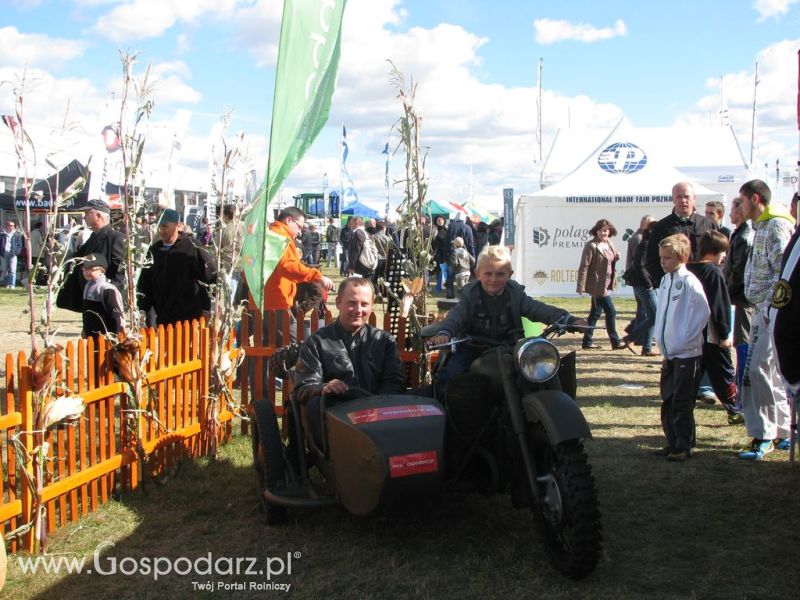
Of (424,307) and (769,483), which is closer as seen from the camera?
(769,483)

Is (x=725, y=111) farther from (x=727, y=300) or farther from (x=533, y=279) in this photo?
(x=727, y=300)

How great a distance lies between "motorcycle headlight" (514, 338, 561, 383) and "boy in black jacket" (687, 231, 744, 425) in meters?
2.73

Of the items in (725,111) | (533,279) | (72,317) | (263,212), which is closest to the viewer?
(263,212)

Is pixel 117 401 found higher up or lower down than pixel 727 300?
lower down

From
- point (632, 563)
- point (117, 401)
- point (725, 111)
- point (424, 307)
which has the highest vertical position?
point (725, 111)

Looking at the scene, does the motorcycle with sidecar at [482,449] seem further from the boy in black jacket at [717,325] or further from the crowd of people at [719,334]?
the boy in black jacket at [717,325]

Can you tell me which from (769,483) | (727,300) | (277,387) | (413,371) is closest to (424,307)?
(413,371)

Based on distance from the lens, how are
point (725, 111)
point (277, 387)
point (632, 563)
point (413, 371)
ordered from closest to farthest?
point (632, 563) → point (413, 371) → point (277, 387) → point (725, 111)

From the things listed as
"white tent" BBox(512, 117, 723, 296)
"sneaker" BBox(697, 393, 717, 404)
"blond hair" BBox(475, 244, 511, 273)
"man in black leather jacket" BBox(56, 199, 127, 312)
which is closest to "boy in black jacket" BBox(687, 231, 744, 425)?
"sneaker" BBox(697, 393, 717, 404)

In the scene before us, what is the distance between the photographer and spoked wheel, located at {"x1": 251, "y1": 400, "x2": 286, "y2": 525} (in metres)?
4.34

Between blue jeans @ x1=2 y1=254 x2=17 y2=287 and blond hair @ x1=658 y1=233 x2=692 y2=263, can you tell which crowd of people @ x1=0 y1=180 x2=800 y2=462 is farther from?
blue jeans @ x1=2 y1=254 x2=17 y2=287

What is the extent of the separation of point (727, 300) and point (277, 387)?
377 cm

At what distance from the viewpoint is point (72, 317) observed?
609 inches

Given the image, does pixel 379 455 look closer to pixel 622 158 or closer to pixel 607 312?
pixel 607 312
